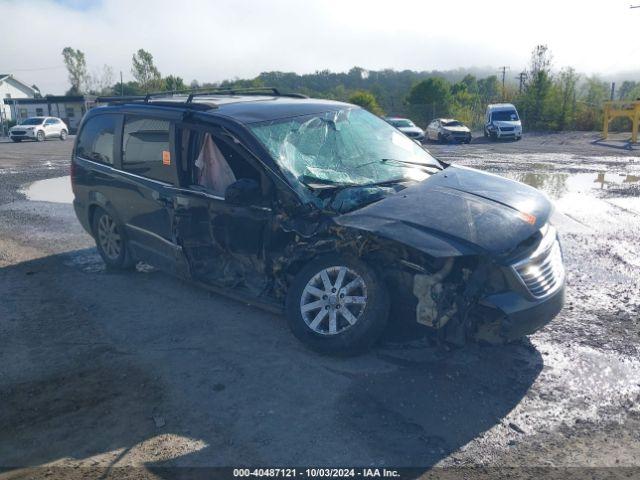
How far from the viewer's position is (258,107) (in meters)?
5.52

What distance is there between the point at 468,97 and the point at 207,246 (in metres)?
46.8

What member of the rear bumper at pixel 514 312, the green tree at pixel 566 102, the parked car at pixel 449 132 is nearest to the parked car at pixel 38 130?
→ the parked car at pixel 449 132

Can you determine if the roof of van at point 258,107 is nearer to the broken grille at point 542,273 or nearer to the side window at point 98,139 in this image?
the side window at point 98,139

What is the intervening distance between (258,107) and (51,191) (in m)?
9.10

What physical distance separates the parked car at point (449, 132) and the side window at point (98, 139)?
80.7 ft

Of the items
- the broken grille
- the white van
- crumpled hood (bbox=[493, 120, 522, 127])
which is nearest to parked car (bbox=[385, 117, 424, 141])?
the white van

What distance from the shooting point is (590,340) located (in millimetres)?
4535

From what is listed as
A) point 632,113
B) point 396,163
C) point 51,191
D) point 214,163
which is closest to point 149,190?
point 214,163

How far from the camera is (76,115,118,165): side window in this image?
639 cm

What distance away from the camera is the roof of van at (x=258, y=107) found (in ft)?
17.2

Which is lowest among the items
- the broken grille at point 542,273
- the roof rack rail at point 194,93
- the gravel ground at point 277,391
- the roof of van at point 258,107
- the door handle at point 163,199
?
the gravel ground at point 277,391

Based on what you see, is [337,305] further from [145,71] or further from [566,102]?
[145,71]

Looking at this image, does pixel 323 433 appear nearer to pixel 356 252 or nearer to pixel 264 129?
pixel 356 252

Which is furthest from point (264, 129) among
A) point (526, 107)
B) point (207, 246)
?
point (526, 107)
